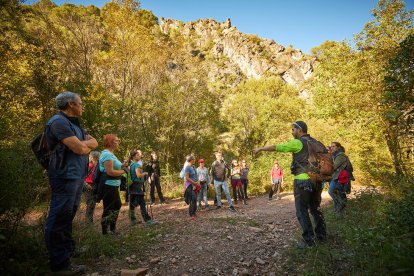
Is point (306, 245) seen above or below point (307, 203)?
below

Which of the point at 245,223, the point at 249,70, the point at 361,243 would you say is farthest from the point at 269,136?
the point at 249,70

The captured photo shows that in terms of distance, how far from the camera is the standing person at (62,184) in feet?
9.80

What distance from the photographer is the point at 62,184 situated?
311 cm

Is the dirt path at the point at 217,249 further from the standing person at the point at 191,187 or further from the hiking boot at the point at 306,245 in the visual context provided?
the standing person at the point at 191,187

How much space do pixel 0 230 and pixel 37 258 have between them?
51 centimetres

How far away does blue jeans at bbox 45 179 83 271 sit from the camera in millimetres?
2975

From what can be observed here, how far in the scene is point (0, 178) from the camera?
3.10m

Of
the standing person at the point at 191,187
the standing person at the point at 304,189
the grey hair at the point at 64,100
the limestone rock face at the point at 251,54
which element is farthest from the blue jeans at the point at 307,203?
the limestone rock face at the point at 251,54

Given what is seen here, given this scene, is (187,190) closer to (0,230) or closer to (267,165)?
(0,230)

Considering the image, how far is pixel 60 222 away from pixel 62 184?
0.45 m

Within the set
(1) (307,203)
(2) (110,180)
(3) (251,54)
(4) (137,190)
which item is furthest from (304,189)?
(3) (251,54)

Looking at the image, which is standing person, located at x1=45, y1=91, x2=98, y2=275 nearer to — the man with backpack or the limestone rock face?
the man with backpack

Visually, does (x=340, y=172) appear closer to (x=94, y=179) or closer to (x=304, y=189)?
(x=304, y=189)

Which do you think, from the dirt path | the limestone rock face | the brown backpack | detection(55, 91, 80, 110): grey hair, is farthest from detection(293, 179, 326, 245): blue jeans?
the limestone rock face
